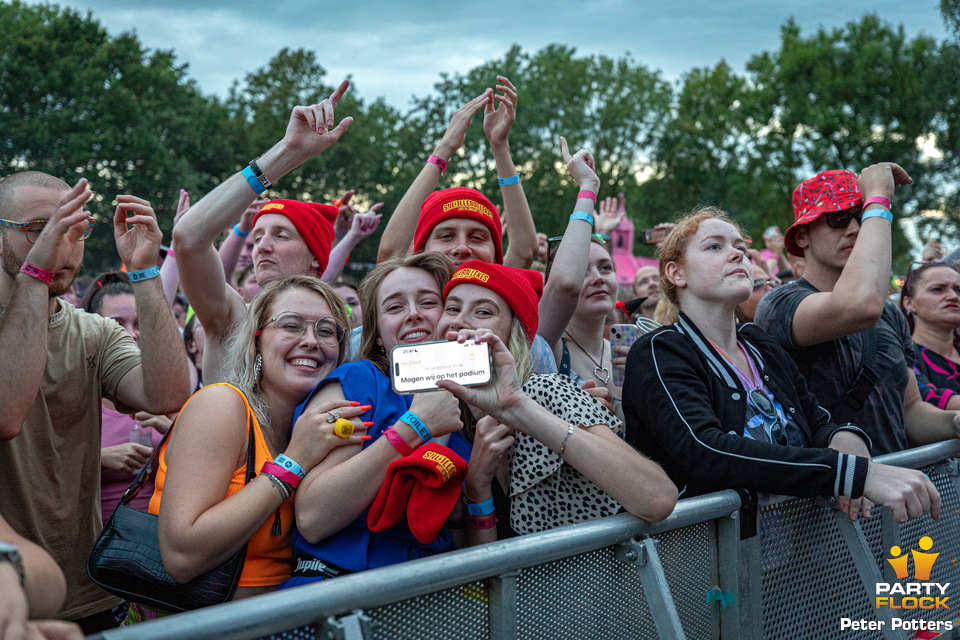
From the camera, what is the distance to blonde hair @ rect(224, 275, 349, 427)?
249 centimetres

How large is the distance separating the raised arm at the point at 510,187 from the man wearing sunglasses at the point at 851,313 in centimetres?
133

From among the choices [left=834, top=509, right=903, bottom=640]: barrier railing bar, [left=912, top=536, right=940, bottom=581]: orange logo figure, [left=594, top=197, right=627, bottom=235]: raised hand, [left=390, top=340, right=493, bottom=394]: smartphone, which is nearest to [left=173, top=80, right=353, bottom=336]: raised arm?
[left=390, top=340, right=493, bottom=394]: smartphone

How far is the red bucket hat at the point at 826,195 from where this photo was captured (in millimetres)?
3428

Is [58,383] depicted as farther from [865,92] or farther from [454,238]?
[865,92]

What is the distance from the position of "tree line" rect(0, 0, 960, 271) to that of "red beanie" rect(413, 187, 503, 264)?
24568 mm

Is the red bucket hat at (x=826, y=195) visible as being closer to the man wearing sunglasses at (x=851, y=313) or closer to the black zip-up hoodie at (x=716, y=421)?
the man wearing sunglasses at (x=851, y=313)

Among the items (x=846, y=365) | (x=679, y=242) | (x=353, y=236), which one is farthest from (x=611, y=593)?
(x=353, y=236)

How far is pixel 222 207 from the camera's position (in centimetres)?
296

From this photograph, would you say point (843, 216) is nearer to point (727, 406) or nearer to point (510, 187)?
point (727, 406)

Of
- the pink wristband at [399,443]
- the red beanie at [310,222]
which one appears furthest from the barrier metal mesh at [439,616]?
the red beanie at [310,222]

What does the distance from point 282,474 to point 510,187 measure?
2454 mm

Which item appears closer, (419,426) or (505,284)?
(419,426)

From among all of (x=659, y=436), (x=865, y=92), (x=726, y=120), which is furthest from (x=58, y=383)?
(x=726, y=120)

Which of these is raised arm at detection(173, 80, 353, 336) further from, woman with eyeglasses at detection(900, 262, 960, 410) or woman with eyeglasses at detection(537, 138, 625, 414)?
woman with eyeglasses at detection(900, 262, 960, 410)
